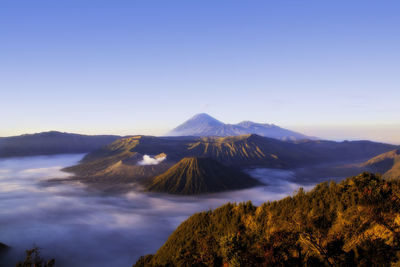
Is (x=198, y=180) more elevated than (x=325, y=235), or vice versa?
(x=325, y=235)

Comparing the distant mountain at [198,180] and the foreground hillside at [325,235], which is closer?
the foreground hillside at [325,235]

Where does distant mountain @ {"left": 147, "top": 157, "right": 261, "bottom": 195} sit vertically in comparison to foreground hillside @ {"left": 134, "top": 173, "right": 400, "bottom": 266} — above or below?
below

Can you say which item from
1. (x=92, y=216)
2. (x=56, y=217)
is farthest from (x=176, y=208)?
(x=56, y=217)

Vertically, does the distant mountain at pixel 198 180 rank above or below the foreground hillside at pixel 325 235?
→ below

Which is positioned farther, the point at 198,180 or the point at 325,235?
the point at 198,180

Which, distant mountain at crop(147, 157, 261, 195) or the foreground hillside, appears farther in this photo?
distant mountain at crop(147, 157, 261, 195)
